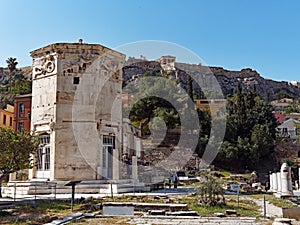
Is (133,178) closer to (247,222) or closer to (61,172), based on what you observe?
(61,172)

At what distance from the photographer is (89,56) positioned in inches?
892

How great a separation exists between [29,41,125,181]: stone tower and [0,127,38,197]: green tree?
639cm

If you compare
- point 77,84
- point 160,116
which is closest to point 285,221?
point 77,84

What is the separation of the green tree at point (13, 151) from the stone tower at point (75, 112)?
639 cm

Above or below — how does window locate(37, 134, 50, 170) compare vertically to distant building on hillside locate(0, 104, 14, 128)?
below

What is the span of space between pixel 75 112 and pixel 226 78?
121 m

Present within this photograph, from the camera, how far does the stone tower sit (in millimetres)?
21531

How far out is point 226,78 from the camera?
137 metres

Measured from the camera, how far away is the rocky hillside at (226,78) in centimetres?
10931

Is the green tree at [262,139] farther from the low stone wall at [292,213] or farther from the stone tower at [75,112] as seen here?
the low stone wall at [292,213]

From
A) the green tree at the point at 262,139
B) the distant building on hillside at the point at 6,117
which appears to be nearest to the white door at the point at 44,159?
the distant building on hillside at the point at 6,117

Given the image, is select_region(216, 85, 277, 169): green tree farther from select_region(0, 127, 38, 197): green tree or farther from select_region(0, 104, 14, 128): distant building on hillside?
select_region(0, 127, 38, 197): green tree

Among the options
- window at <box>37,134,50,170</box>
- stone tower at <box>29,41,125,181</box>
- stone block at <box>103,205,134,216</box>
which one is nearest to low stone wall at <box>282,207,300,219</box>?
stone block at <box>103,205,134,216</box>

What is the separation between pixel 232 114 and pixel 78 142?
44374mm
